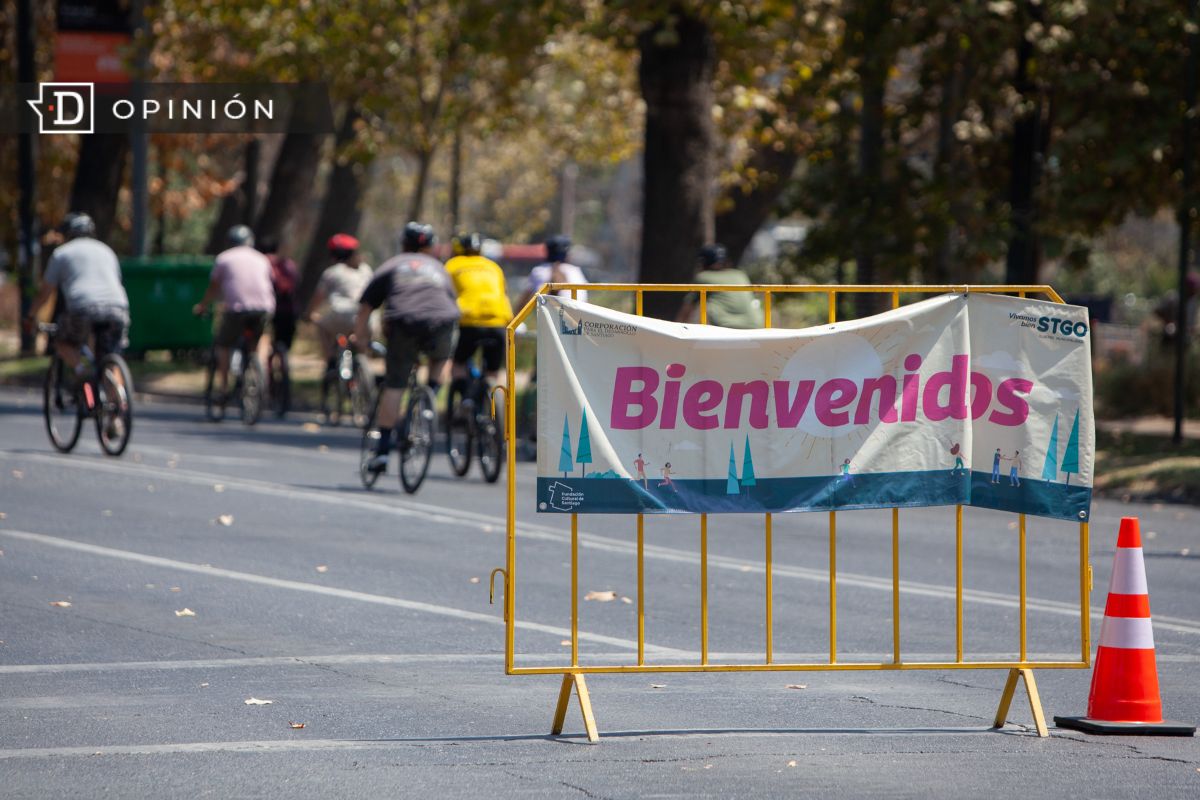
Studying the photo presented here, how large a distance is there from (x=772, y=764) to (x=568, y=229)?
229 feet

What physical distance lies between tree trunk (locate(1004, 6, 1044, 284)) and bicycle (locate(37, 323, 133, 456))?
30.5ft

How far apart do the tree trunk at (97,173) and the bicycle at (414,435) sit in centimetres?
1628

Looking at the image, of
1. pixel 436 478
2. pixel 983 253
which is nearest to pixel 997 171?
pixel 983 253

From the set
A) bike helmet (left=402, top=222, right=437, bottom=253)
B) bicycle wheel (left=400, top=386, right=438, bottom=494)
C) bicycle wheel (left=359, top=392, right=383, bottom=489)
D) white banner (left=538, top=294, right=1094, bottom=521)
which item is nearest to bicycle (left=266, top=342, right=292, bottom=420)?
bicycle wheel (left=359, top=392, right=383, bottom=489)

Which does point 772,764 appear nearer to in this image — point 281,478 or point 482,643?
point 482,643

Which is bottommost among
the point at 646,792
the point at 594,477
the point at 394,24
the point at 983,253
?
the point at 646,792

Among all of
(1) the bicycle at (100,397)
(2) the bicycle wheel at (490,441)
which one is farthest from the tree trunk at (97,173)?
(2) the bicycle wheel at (490,441)

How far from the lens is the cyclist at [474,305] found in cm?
1430

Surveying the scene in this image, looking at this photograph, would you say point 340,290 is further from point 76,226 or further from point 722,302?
point 722,302

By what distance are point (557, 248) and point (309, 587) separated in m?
7.46

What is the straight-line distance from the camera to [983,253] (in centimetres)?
1853

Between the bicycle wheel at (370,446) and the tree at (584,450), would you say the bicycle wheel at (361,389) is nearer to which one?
the bicycle wheel at (370,446)

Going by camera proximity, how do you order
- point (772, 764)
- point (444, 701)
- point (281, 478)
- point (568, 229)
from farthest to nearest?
point (568, 229) < point (281, 478) < point (444, 701) < point (772, 764)

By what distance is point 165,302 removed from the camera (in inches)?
998
